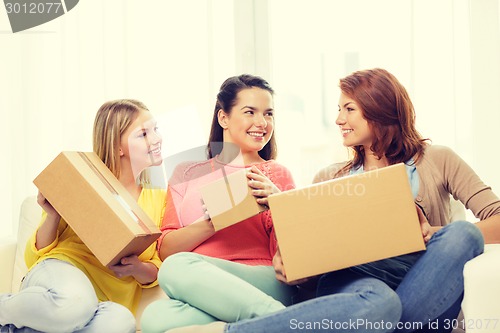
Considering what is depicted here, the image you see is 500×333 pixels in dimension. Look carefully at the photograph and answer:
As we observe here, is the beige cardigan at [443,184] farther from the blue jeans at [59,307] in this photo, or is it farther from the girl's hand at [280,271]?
the blue jeans at [59,307]

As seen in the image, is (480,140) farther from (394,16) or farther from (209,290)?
(209,290)

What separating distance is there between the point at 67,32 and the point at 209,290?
1.68 meters

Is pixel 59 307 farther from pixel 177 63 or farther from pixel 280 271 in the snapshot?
pixel 177 63

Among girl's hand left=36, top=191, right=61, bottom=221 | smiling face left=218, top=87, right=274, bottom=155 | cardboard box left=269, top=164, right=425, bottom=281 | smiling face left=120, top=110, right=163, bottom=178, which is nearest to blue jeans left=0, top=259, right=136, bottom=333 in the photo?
girl's hand left=36, top=191, right=61, bottom=221

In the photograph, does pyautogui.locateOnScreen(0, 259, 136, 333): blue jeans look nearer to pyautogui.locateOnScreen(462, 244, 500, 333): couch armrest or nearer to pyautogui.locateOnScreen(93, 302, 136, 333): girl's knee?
pyautogui.locateOnScreen(93, 302, 136, 333): girl's knee

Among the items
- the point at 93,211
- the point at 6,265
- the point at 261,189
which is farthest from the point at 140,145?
the point at 6,265

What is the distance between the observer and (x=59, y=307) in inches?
60.4

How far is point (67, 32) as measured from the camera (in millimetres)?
2736

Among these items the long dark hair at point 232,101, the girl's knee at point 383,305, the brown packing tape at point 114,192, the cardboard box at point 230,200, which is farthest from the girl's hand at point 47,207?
the girl's knee at point 383,305

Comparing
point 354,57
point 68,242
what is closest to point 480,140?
point 354,57

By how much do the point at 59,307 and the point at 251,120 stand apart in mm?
754

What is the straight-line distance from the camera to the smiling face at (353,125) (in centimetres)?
186

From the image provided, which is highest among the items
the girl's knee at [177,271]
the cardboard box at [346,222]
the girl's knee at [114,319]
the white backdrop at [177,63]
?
the white backdrop at [177,63]

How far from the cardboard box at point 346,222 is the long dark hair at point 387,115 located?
416 mm
